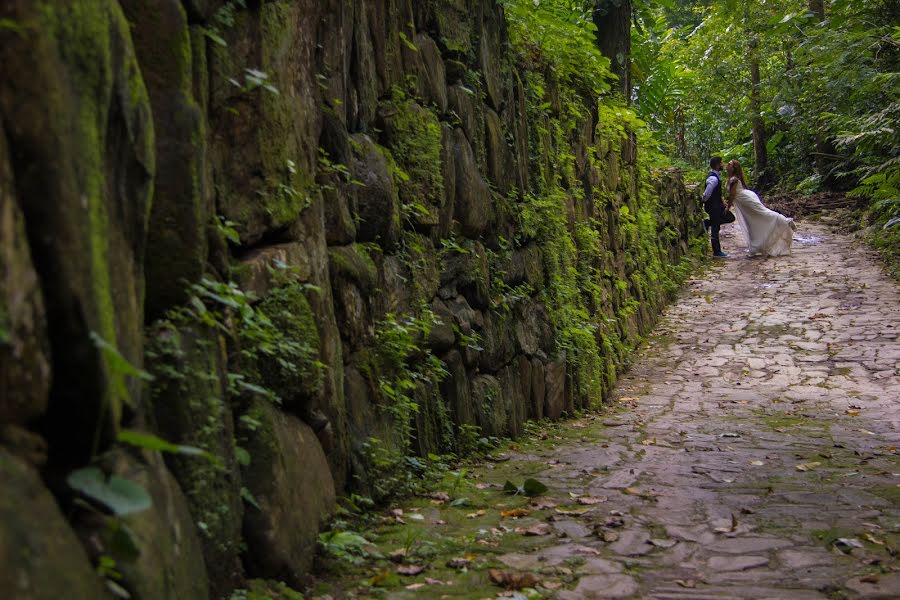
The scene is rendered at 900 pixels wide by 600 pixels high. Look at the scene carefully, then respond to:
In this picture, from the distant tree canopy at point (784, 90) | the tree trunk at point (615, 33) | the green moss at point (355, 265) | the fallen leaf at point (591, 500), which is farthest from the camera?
the distant tree canopy at point (784, 90)

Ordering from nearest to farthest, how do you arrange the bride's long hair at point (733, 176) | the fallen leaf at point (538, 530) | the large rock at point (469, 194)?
the fallen leaf at point (538, 530)
the large rock at point (469, 194)
the bride's long hair at point (733, 176)

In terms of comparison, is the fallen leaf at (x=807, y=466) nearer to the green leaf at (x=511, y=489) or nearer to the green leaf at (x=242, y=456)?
the green leaf at (x=511, y=489)

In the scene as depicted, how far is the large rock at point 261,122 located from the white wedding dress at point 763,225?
48.8 feet

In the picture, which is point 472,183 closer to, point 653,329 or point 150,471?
point 150,471

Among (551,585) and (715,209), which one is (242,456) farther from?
(715,209)

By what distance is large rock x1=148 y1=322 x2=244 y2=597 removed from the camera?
2.41 m

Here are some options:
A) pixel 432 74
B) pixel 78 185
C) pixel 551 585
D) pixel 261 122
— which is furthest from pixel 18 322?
pixel 432 74

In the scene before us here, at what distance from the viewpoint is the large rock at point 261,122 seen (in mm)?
3125

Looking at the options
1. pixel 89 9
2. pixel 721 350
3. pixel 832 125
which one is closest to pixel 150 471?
pixel 89 9

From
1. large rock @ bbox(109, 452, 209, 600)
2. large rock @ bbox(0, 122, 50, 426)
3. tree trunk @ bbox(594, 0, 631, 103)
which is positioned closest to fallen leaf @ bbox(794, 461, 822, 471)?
large rock @ bbox(109, 452, 209, 600)

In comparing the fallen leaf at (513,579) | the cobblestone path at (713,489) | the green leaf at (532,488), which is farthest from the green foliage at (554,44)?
the fallen leaf at (513,579)

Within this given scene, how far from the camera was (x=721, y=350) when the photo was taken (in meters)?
11.7

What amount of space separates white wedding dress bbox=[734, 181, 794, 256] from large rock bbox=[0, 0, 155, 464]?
16409mm

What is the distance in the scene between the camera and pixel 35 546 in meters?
1.46
